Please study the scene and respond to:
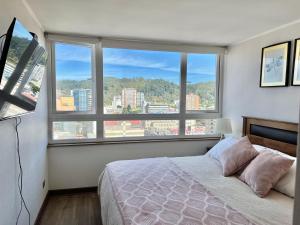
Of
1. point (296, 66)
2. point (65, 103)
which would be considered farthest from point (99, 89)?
point (296, 66)

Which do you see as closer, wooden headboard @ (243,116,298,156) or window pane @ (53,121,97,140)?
wooden headboard @ (243,116,298,156)

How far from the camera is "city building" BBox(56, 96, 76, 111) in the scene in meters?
3.35

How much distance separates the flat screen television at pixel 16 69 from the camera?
122cm

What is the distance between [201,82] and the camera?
391cm

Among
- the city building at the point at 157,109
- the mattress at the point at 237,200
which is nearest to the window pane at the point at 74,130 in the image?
the city building at the point at 157,109

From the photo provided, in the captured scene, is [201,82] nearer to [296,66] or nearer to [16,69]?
[296,66]

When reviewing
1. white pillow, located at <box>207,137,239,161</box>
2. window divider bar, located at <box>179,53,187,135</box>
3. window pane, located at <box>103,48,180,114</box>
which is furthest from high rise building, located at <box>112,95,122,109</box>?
white pillow, located at <box>207,137,239,161</box>

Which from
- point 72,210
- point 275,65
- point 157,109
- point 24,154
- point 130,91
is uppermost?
point 275,65

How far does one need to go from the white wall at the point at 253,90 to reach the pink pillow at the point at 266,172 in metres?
0.70

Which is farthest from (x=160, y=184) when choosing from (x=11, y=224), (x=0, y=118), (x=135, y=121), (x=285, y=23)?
(x=285, y=23)

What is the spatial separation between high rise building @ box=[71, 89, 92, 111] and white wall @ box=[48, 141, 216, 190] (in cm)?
60

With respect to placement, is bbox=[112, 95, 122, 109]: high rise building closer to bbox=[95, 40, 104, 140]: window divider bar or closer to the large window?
the large window

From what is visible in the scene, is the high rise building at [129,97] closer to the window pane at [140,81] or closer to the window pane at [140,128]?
the window pane at [140,81]

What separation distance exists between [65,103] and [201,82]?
2260 millimetres
